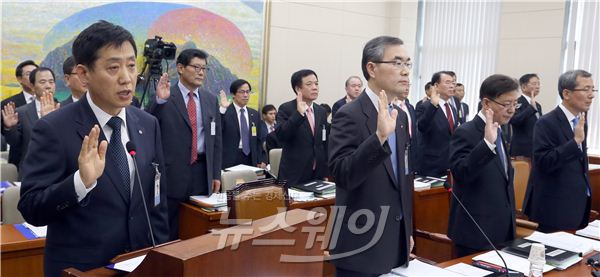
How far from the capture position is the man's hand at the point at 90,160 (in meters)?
1.44

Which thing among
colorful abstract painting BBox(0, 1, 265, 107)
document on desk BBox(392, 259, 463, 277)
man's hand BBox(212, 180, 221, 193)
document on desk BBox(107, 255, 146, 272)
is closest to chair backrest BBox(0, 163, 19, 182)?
man's hand BBox(212, 180, 221, 193)

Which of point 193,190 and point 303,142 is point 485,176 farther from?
point 303,142

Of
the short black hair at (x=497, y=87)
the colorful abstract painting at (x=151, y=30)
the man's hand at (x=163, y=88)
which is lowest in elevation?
the man's hand at (x=163, y=88)

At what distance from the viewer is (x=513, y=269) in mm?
2004

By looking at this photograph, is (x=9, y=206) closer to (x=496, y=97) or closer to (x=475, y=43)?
(x=496, y=97)

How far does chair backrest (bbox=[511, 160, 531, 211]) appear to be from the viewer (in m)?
3.47

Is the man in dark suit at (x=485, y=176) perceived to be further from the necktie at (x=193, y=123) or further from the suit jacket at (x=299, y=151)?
the suit jacket at (x=299, y=151)

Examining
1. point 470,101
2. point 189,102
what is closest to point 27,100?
point 189,102

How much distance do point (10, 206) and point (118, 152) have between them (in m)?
1.53

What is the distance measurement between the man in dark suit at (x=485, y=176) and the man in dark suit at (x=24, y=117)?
2.84 m

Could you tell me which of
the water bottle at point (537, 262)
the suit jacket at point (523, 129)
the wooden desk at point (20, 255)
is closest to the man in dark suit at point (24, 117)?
the wooden desk at point (20, 255)

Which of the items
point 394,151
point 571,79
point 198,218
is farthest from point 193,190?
point 571,79

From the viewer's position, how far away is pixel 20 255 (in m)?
2.41

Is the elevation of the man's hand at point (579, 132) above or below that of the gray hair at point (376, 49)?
below
